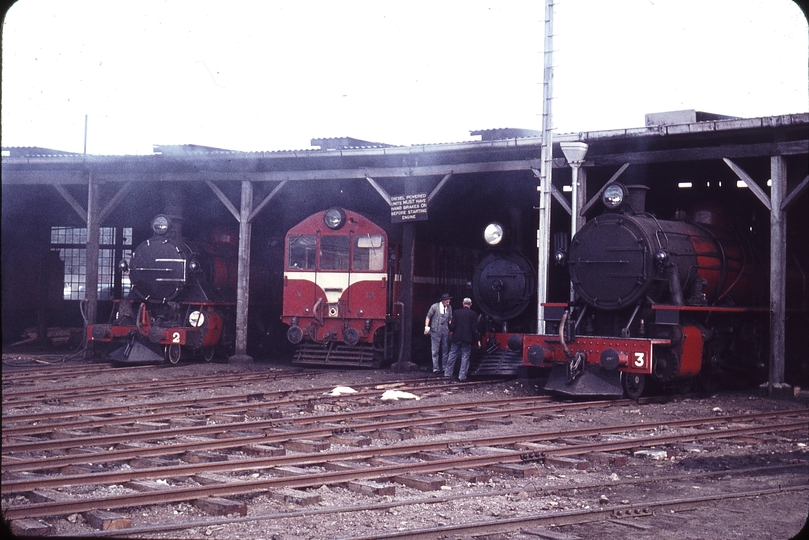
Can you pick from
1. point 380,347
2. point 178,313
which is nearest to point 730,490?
point 380,347

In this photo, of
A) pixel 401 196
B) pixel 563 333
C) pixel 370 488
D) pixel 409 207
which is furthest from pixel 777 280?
pixel 370 488

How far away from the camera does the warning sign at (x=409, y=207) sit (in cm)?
1639


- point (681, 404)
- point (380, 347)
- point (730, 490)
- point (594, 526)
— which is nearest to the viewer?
point (594, 526)

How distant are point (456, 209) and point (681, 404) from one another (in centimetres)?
858

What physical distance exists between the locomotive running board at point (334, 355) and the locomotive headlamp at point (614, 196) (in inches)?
232

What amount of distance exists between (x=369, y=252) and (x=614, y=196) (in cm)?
554

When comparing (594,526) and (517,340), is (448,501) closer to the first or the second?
(594,526)

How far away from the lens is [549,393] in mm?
13688

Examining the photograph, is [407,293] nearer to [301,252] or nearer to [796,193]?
[301,252]

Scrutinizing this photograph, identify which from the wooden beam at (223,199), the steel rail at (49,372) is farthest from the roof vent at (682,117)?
the steel rail at (49,372)

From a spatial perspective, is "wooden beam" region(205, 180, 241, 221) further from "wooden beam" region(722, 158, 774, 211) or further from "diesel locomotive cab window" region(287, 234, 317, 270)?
"wooden beam" region(722, 158, 774, 211)

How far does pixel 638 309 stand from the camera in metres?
12.7

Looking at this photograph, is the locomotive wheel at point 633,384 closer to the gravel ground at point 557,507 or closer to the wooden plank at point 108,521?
the gravel ground at point 557,507

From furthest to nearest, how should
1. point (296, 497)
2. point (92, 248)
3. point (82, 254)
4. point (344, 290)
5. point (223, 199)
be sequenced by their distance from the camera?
point (82, 254) < point (92, 248) < point (223, 199) < point (344, 290) < point (296, 497)
